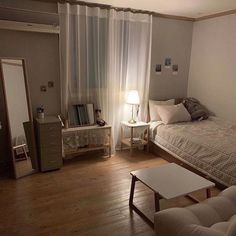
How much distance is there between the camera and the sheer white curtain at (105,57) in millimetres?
3520

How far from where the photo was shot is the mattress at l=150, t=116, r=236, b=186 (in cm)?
273

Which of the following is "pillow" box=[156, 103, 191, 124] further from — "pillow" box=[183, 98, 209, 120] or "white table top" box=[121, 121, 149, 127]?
"white table top" box=[121, 121, 149, 127]

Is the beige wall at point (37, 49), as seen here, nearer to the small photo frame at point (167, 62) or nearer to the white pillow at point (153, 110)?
the white pillow at point (153, 110)

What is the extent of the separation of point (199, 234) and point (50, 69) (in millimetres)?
2933

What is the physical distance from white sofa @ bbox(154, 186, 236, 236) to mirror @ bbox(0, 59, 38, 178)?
2.13m

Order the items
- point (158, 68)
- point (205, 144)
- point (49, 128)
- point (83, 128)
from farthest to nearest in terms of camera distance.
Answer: point (158, 68)
point (83, 128)
point (49, 128)
point (205, 144)

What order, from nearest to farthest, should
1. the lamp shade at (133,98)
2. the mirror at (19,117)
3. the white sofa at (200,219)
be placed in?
the white sofa at (200,219) → the mirror at (19,117) → the lamp shade at (133,98)

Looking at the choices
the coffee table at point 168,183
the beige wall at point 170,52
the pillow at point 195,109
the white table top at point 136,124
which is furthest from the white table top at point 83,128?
the pillow at point 195,109

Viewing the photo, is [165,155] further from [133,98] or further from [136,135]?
[133,98]

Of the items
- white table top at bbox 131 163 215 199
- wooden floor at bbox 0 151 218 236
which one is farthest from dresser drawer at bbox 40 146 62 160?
white table top at bbox 131 163 215 199

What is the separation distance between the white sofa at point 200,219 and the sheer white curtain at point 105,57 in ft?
7.98

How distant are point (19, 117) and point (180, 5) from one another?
2.80m

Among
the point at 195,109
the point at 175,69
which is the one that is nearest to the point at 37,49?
the point at 175,69

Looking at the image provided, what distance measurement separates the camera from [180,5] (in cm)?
353
